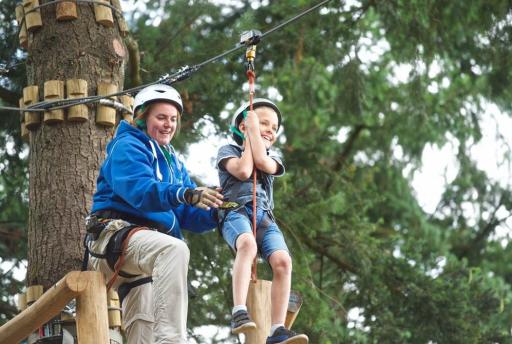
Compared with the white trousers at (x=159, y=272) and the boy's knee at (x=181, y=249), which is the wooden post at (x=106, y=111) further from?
the boy's knee at (x=181, y=249)

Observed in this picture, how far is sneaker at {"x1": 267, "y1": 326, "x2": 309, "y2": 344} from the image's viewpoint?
5.79 metres

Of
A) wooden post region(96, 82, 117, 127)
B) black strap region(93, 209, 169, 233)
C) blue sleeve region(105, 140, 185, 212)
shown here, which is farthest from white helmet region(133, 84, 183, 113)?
wooden post region(96, 82, 117, 127)

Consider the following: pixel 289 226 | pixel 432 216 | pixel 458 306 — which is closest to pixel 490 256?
pixel 432 216

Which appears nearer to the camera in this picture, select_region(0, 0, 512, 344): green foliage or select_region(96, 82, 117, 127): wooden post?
select_region(96, 82, 117, 127): wooden post

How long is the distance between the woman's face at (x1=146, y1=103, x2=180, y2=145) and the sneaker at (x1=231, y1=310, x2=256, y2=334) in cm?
97

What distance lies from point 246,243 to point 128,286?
698 millimetres

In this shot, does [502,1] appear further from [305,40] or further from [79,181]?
[79,181]

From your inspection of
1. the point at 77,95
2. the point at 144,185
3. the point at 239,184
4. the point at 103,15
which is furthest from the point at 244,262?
the point at 103,15

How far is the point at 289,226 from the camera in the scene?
10.8 m

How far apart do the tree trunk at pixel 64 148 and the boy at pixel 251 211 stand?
90 cm

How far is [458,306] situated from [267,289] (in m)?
5.56

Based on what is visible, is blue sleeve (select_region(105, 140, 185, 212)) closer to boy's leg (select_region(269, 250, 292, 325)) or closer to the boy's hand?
the boy's hand

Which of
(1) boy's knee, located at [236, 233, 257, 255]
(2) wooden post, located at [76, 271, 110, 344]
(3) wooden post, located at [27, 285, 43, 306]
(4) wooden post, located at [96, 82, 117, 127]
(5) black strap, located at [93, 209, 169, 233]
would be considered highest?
(4) wooden post, located at [96, 82, 117, 127]

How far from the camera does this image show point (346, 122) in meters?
16.2
